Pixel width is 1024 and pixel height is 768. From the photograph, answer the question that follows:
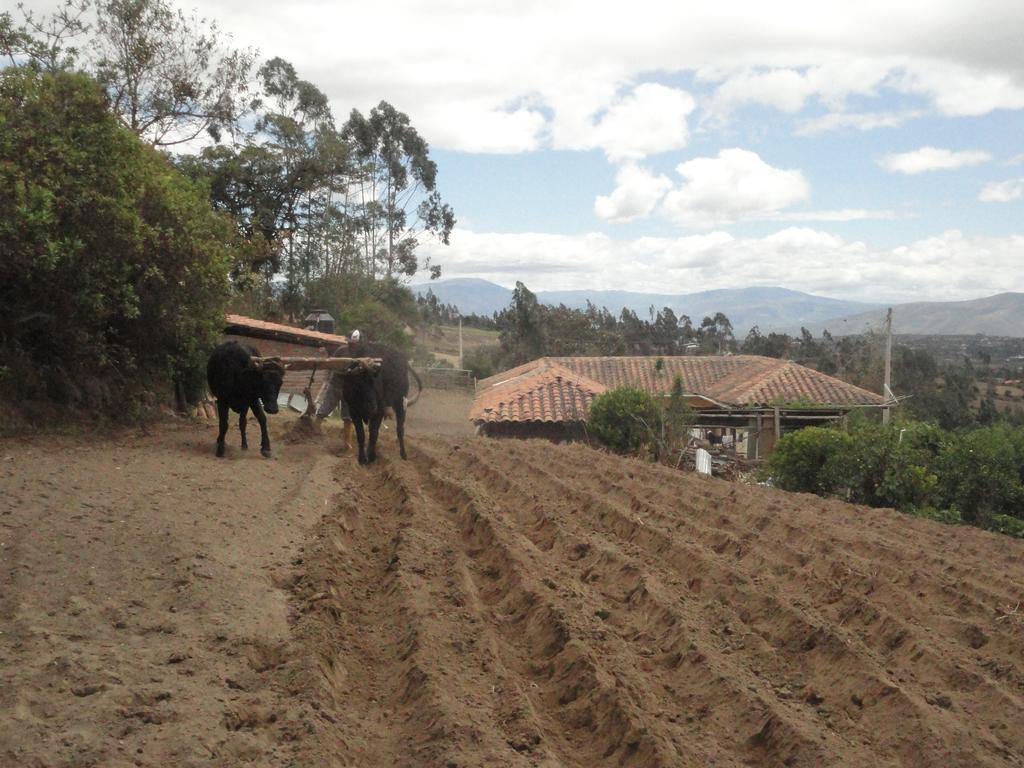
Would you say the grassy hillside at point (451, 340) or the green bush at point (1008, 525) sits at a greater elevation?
the grassy hillside at point (451, 340)

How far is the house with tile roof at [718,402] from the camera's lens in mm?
23844

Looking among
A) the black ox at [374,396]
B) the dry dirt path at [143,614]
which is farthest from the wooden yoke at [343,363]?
the dry dirt path at [143,614]

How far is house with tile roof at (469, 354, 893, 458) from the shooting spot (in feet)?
78.2

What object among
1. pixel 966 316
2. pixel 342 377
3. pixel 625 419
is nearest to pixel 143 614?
pixel 342 377

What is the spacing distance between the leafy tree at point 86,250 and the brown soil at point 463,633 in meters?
2.17

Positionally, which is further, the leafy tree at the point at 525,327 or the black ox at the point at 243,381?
the leafy tree at the point at 525,327

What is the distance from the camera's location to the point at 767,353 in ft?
180

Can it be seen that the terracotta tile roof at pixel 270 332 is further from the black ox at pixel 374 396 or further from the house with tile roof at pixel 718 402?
the black ox at pixel 374 396

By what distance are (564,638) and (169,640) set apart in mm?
2175

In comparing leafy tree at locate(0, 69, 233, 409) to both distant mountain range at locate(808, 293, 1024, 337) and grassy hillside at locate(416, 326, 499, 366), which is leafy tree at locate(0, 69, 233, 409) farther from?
distant mountain range at locate(808, 293, 1024, 337)

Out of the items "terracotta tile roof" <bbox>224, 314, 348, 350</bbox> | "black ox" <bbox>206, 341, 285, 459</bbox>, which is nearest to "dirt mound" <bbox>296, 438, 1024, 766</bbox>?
"black ox" <bbox>206, 341, 285, 459</bbox>

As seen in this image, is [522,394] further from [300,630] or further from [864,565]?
[300,630]

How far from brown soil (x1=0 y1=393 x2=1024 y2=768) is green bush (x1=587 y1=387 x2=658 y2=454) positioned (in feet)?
33.7

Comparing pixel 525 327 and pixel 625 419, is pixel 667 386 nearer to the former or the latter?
pixel 625 419
